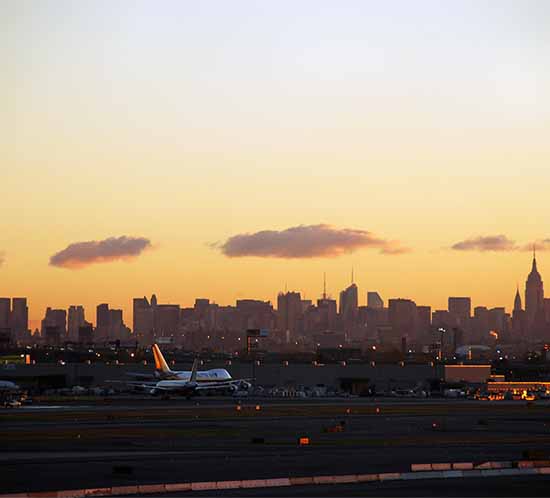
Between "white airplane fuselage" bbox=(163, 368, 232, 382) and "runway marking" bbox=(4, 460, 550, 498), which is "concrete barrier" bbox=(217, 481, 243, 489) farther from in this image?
"white airplane fuselage" bbox=(163, 368, 232, 382)

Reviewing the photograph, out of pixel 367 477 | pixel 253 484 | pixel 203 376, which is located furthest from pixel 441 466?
pixel 203 376

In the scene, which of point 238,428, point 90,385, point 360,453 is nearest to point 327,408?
point 238,428

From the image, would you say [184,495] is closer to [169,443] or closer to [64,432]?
[169,443]

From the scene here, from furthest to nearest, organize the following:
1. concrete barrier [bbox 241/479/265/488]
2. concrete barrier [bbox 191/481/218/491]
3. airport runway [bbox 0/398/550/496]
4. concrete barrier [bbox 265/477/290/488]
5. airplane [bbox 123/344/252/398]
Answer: airplane [bbox 123/344/252/398], airport runway [bbox 0/398/550/496], concrete barrier [bbox 265/477/290/488], concrete barrier [bbox 241/479/265/488], concrete barrier [bbox 191/481/218/491]

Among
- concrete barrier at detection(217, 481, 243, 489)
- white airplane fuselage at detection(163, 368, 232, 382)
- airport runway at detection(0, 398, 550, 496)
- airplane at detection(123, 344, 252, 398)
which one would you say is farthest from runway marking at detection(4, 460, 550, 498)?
white airplane fuselage at detection(163, 368, 232, 382)

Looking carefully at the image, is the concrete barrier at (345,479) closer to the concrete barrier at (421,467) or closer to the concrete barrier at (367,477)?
the concrete barrier at (367,477)

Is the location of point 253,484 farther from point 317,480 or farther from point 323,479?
point 323,479
